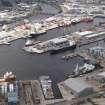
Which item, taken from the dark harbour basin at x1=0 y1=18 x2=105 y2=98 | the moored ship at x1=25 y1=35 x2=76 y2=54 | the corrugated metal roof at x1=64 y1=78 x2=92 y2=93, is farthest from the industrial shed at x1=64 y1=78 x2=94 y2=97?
the moored ship at x1=25 y1=35 x2=76 y2=54

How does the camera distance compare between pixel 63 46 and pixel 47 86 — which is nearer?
pixel 47 86

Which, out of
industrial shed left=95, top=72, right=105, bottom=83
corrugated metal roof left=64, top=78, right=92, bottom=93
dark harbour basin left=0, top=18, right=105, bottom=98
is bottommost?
dark harbour basin left=0, top=18, right=105, bottom=98

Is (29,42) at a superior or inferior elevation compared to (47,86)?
superior

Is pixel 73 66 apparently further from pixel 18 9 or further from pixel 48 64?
pixel 18 9

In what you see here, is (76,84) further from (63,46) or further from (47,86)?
(63,46)

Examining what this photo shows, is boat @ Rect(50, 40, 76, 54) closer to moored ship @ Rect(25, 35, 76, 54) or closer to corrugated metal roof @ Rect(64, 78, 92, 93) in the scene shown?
moored ship @ Rect(25, 35, 76, 54)

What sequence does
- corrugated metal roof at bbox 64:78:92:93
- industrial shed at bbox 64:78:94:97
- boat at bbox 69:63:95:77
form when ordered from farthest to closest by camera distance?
boat at bbox 69:63:95:77
corrugated metal roof at bbox 64:78:92:93
industrial shed at bbox 64:78:94:97

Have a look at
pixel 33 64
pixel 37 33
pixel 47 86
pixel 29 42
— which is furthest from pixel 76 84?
pixel 37 33

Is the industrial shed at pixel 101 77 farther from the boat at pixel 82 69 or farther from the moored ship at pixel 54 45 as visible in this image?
the moored ship at pixel 54 45
